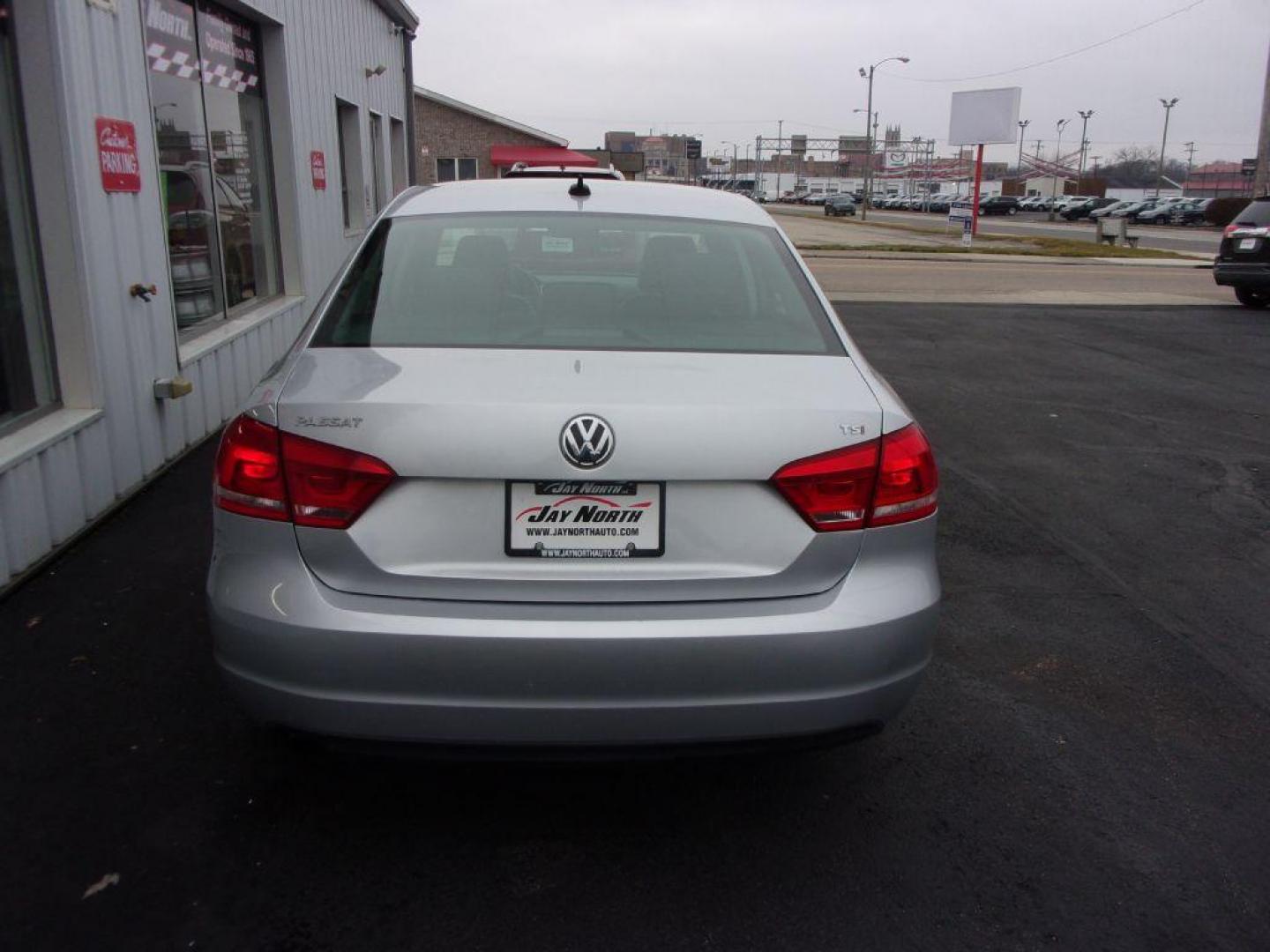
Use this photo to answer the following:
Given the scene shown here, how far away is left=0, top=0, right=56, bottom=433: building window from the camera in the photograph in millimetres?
5082

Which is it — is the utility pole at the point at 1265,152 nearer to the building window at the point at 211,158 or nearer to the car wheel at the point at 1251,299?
the car wheel at the point at 1251,299

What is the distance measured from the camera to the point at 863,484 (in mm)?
2631

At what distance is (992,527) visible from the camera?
577cm

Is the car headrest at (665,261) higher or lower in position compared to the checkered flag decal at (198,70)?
lower

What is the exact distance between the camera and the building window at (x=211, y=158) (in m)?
7.25

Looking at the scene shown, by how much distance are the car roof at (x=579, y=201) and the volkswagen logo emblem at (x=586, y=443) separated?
1.30m

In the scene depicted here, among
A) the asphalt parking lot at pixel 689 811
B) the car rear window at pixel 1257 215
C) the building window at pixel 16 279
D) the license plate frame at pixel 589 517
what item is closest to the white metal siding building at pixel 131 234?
the building window at pixel 16 279

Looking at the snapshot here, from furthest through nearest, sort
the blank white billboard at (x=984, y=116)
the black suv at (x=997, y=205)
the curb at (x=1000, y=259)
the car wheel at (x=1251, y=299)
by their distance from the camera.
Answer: the black suv at (x=997, y=205) < the blank white billboard at (x=984, y=116) < the curb at (x=1000, y=259) < the car wheel at (x=1251, y=299)

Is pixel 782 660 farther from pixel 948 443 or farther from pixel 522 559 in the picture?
pixel 948 443

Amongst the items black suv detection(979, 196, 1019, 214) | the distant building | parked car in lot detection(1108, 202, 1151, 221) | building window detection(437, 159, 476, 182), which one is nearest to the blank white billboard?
building window detection(437, 159, 476, 182)

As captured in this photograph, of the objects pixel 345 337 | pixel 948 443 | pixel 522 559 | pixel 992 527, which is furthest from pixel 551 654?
pixel 948 443

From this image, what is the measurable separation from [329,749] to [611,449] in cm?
99

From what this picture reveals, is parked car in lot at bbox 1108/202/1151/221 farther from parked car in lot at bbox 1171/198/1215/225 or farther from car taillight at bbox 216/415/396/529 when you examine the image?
car taillight at bbox 216/415/396/529

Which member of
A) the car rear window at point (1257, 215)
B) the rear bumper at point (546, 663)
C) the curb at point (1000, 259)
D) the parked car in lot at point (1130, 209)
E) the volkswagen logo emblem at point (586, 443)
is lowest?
the curb at point (1000, 259)
